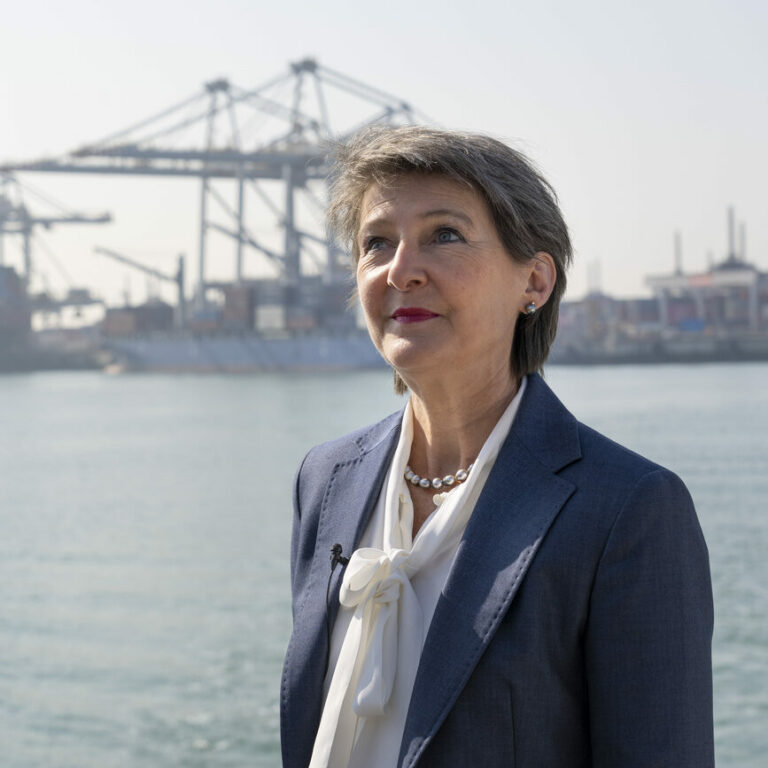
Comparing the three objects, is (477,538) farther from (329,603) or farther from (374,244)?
(374,244)

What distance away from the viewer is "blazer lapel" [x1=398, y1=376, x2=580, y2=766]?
992mm

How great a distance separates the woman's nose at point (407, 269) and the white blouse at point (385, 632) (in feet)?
0.55

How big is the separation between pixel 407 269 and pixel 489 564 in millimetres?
282

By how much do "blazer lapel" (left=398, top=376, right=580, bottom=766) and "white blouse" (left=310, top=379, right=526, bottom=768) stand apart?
36 millimetres

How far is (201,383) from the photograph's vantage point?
46.2 meters

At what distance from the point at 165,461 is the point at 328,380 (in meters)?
24.4

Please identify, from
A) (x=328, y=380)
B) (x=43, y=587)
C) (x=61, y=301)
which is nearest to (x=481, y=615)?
(x=43, y=587)

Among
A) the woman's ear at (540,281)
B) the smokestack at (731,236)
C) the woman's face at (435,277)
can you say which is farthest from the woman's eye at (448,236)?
the smokestack at (731,236)

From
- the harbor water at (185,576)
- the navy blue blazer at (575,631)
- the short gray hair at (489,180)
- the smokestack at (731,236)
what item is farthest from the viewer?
the smokestack at (731,236)

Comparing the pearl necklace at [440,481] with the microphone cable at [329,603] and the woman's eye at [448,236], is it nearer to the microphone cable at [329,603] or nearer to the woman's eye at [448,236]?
the microphone cable at [329,603]

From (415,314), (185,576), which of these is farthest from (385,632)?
(185,576)

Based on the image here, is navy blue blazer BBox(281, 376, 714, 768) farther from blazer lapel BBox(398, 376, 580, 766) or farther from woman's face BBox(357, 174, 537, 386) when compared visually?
woman's face BBox(357, 174, 537, 386)

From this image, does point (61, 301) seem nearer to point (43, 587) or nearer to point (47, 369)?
point (47, 369)

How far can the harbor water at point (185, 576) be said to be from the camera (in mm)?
5172
